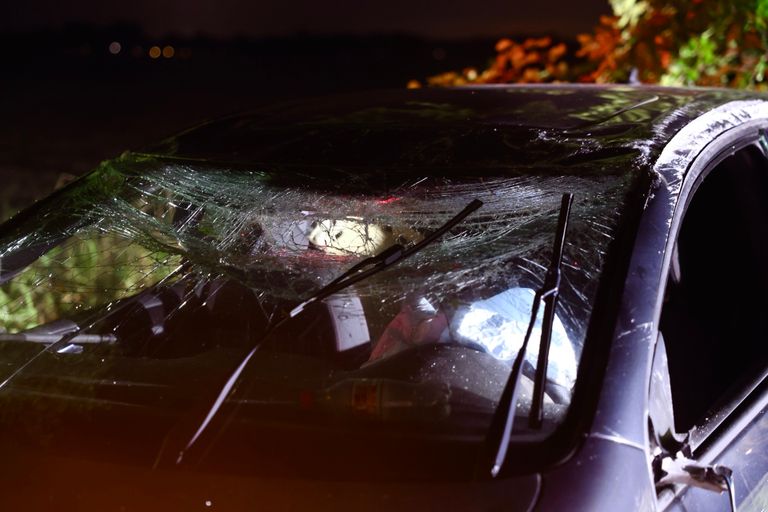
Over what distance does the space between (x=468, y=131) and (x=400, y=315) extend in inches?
22.2

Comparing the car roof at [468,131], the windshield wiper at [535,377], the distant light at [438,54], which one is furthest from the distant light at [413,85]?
the distant light at [438,54]

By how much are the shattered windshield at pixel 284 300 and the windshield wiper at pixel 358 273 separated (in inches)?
0.7

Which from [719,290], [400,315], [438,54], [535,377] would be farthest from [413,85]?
[438,54]

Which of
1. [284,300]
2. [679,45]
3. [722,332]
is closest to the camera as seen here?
[284,300]

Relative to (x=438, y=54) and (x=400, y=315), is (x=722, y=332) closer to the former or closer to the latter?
(x=400, y=315)

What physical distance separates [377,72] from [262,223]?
60.2 feet

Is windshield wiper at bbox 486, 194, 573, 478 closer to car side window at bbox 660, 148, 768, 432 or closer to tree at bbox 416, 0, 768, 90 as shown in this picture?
car side window at bbox 660, 148, 768, 432

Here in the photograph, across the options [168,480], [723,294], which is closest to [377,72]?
[723,294]

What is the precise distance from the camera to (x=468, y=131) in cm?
239

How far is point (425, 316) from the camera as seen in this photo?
6.91 ft

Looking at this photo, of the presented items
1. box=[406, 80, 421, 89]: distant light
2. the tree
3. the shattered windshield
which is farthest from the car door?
the tree

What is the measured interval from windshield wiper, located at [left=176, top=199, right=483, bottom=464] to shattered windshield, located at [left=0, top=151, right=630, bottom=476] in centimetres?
2

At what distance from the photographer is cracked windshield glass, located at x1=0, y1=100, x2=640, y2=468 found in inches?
73.1

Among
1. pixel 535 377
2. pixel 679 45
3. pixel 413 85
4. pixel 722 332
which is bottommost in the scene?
pixel 722 332
